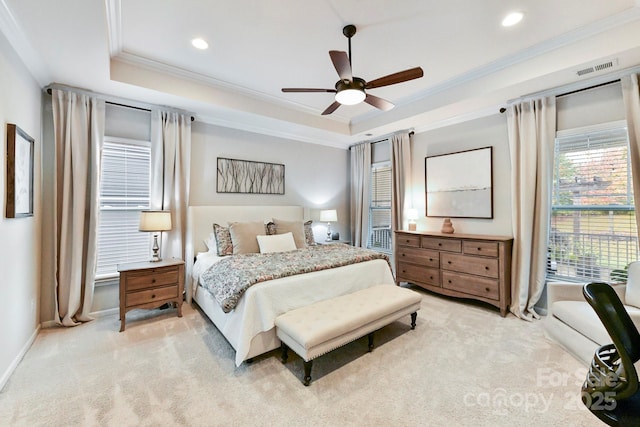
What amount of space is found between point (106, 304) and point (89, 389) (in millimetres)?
1746

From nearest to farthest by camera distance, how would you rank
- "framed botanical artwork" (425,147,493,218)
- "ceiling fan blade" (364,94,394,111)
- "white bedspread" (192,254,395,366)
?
"white bedspread" (192,254,395,366) → "ceiling fan blade" (364,94,394,111) → "framed botanical artwork" (425,147,493,218)

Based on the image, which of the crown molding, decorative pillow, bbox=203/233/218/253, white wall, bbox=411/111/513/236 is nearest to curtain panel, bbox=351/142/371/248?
white wall, bbox=411/111/513/236

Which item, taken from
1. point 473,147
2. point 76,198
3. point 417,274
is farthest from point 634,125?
point 76,198

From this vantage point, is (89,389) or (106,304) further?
(106,304)

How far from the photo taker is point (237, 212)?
4305mm

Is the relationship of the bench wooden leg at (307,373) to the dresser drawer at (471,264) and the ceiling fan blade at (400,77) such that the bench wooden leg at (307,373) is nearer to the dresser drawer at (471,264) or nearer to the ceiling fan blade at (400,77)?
the ceiling fan blade at (400,77)

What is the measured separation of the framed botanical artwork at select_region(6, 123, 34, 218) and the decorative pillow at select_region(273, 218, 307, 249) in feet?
8.78

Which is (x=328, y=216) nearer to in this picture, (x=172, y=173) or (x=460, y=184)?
(x=460, y=184)

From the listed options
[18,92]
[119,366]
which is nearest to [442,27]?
[18,92]

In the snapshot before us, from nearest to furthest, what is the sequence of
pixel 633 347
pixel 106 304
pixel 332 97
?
pixel 633 347, pixel 106 304, pixel 332 97

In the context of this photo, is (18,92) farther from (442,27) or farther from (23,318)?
Answer: (442,27)

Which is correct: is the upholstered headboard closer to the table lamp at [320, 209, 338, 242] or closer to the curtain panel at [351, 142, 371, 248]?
the table lamp at [320, 209, 338, 242]

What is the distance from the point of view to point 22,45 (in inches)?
89.7

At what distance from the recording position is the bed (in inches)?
92.2
